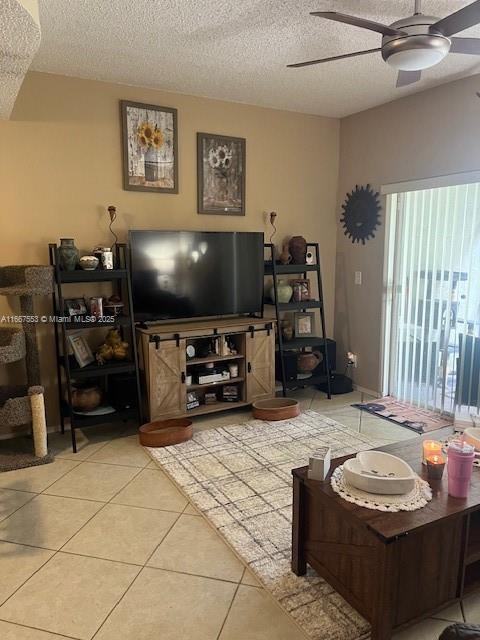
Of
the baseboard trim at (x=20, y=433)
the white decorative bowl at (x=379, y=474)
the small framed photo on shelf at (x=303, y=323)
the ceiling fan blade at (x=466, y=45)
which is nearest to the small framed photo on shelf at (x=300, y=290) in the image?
the small framed photo on shelf at (x=303, y=323)

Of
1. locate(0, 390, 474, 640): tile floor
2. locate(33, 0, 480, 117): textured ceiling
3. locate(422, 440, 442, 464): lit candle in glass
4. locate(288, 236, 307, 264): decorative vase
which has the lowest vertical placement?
locate(0, 390, 474, 640): tile floor

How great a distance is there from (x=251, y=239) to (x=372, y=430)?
189 centimetres

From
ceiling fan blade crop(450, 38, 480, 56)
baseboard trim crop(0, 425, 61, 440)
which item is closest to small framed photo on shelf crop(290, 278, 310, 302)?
baseboard trim crop(0, 425, 61, 440)

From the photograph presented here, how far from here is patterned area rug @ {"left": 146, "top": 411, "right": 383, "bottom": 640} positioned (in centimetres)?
187

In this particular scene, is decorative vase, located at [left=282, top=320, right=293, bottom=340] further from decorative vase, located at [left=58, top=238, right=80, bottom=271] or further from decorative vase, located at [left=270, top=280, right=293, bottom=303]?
decorative vase, located at [left=58, top=238, right=80, bottom=271]

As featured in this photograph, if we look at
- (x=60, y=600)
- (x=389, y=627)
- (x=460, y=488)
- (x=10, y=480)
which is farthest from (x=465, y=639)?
(x=10, y=480)

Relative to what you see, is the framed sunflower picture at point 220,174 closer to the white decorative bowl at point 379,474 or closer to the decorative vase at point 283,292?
the decorative vase at point 283,292

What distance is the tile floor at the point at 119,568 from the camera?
1.79 meters

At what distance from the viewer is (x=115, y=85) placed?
12.1 feet

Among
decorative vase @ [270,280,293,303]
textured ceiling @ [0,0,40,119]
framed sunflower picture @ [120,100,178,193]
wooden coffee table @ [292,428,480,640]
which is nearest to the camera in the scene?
wooden coffee table @ [292,428,480,640]

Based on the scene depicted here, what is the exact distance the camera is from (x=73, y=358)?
3.58 meters

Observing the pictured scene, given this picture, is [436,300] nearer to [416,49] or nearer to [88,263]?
[416,49]

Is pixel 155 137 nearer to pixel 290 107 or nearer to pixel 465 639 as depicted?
pixel 290 107

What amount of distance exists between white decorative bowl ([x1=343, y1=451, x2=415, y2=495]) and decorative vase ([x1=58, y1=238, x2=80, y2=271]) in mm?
2365
